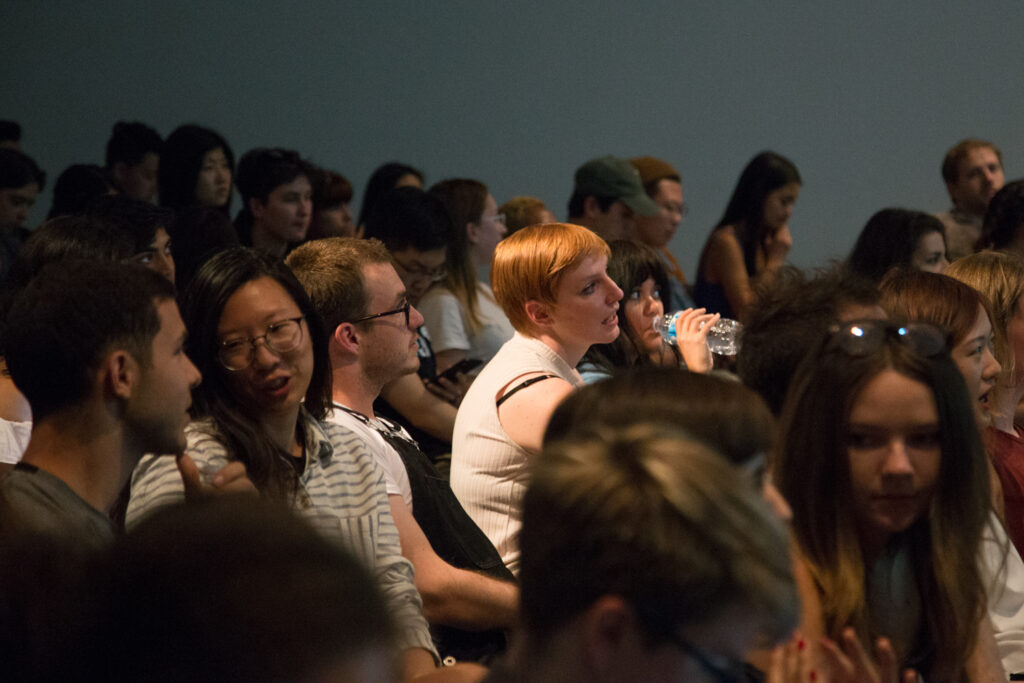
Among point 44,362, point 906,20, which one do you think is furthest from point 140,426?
point 906,20

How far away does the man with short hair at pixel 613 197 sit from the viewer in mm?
4906

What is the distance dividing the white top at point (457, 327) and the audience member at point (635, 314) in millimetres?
512

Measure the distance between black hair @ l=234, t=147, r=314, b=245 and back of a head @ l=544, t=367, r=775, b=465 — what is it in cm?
333

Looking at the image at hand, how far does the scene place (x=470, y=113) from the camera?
610cm

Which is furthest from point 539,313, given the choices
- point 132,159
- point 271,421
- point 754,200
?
point 132,159

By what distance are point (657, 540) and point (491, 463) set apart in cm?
168

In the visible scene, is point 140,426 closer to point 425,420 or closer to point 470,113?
point 425,420

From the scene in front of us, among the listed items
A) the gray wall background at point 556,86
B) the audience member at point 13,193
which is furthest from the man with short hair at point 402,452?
the gray wall background at point 556,86

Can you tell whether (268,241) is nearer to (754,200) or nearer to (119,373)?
(754,200)

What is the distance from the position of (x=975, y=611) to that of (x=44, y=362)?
4.44 feet

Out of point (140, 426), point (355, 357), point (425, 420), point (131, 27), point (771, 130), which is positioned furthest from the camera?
point (771, 130)

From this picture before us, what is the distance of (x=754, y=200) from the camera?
5062mm

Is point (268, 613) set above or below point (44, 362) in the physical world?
above

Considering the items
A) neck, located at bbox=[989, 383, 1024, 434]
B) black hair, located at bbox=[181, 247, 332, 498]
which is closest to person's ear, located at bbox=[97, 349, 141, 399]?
black hair, located at bbox=[181, 247, 332, 498]
